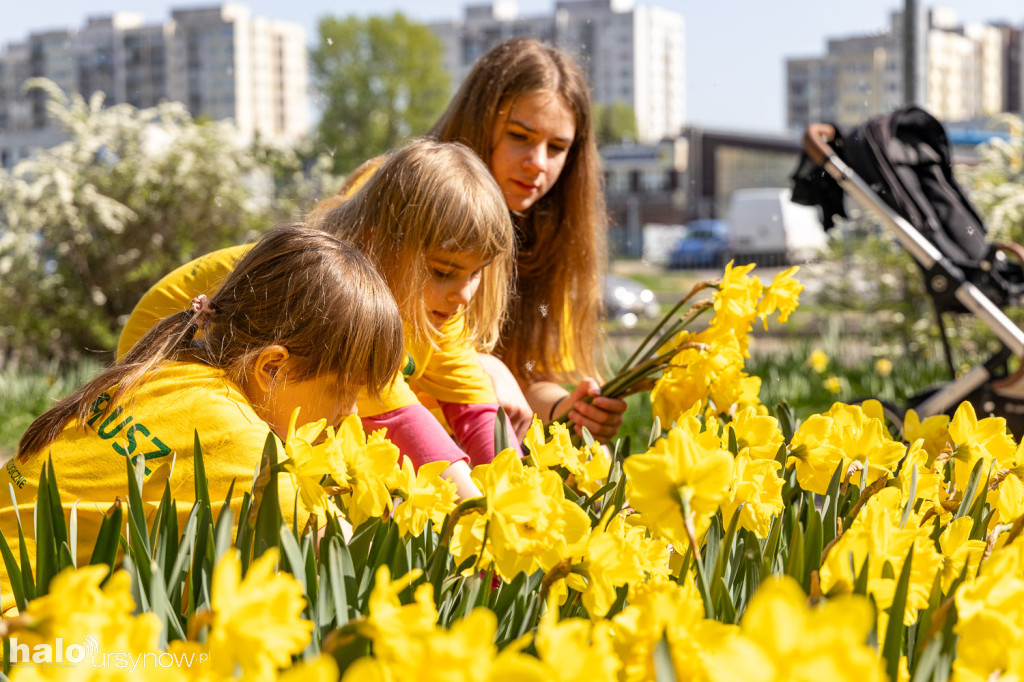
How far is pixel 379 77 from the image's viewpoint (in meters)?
33.1

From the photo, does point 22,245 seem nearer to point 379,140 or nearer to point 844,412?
point 844,412

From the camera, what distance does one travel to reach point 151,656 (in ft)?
2.19

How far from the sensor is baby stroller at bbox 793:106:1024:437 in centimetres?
323

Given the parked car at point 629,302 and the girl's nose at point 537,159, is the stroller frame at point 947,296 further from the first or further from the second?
the parked car at point 629,302

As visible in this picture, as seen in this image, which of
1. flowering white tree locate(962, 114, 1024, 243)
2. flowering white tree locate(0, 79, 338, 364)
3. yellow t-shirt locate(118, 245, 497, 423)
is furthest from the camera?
flowering white tree locate(0, 79, 338, 364)

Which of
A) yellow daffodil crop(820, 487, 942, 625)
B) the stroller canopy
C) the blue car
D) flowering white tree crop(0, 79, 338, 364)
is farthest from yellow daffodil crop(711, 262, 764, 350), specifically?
the blue car

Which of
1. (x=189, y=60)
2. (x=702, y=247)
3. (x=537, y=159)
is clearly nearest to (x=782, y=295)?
(x=537, y=159)

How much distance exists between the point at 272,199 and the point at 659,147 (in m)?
28.9

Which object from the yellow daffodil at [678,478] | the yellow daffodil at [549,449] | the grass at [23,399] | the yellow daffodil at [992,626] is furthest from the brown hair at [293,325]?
the grass at [23,399]

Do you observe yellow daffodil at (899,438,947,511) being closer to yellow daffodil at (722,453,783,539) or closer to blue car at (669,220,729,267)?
yellow daffodil at (722,453,783,539)

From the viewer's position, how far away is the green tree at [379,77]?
32469 mm

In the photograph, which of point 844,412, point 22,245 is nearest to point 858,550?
point 844,412

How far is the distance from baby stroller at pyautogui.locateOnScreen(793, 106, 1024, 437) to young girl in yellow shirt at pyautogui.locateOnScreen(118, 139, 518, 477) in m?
1.66

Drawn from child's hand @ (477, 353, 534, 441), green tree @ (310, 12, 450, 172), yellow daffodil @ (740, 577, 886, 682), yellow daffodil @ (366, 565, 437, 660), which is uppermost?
green tree @ (310, 12, 450, 172)
